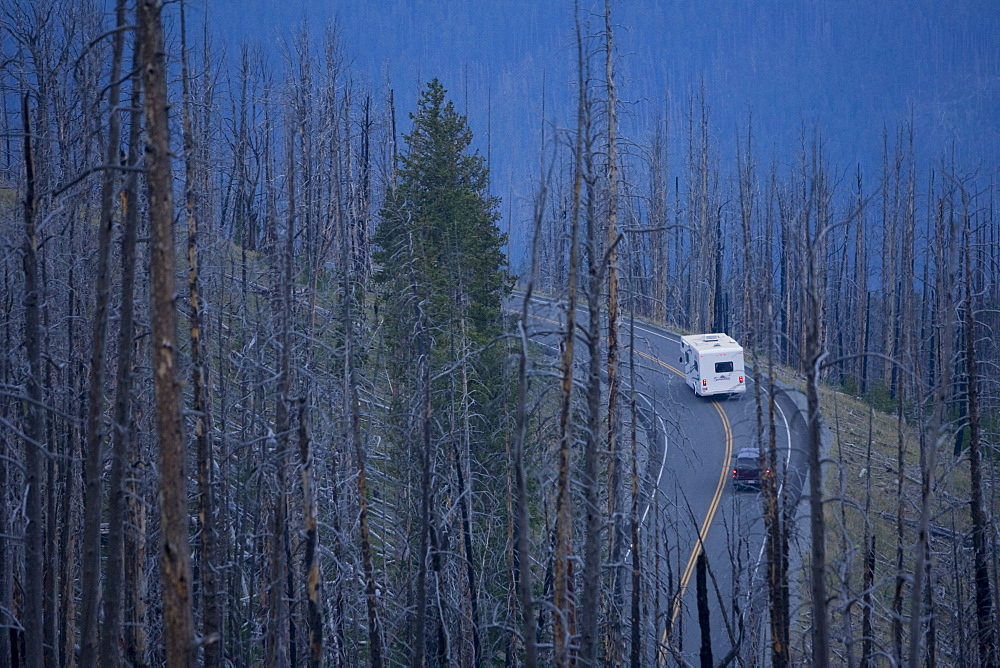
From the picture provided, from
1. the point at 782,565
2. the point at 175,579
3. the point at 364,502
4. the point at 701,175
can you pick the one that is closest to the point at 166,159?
the point at 175,579

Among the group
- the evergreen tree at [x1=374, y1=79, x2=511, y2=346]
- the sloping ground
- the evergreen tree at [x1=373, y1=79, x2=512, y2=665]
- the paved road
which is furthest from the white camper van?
the evergreen tree at [x1=373, y1=79, x2=512, y2=665]

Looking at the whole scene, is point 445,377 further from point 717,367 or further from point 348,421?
point 717,367

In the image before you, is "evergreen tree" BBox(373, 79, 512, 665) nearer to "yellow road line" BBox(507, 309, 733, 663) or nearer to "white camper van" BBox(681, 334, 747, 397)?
"yellow road line" BBox(507, 309, 733, 663)

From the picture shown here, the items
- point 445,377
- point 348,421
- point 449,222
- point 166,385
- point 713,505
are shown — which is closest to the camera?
point 166,385

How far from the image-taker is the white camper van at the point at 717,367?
28.7m

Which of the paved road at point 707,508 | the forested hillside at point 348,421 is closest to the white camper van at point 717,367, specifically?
the paved road at point 707,508

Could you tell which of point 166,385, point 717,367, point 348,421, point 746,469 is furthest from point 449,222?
point 717,367

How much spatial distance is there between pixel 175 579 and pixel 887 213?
158 feet

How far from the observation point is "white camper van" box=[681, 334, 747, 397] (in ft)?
94.1

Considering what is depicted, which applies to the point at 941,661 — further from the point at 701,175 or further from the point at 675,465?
the point at 701,175

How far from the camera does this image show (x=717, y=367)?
28891 millimetres

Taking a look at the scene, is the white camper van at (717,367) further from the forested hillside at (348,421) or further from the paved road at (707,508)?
the forested hillside at (348,421)

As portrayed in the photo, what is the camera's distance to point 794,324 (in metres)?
50.1

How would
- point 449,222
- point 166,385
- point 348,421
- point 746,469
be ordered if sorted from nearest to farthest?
point 166,385, point 348,421, point 449,222, point 746,469
